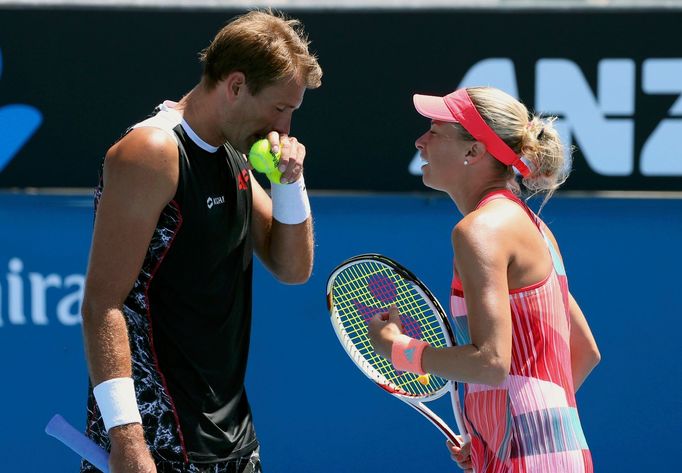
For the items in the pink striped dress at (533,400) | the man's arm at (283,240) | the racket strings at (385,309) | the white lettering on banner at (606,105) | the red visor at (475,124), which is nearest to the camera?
the pink striped dress at (533,400)

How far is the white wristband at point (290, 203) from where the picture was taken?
297 cm

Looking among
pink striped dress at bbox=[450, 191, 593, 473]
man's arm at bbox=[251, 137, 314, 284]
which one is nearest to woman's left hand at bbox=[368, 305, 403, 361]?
pink striped dress at bbox=[450, 191, 593, 473]

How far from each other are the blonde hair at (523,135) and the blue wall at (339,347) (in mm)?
1757

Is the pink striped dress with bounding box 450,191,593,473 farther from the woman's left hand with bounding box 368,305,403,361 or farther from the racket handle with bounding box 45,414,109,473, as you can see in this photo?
the racket handle with bounding box 45,414,109,473

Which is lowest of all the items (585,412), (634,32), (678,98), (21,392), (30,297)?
(585,412)

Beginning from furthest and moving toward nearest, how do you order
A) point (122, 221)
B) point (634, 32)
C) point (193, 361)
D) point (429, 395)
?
point (634, 32) < point (429, 395) < point (193, 361) < point (122, 221)

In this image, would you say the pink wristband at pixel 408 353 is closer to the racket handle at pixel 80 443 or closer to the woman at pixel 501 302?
the woman at pixel 501 302

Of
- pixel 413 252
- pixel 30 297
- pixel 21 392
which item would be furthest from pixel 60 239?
pixel 413 252

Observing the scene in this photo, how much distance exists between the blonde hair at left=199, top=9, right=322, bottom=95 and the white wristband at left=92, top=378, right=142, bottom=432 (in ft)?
2.52

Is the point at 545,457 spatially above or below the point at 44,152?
below

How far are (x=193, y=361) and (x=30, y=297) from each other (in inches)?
81.1

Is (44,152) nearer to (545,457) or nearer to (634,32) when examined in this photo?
(634,32)

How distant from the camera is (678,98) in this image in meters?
4.49

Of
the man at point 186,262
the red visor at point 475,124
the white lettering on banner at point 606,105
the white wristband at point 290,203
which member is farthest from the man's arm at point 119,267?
the white lettering on banner at point 606,105
